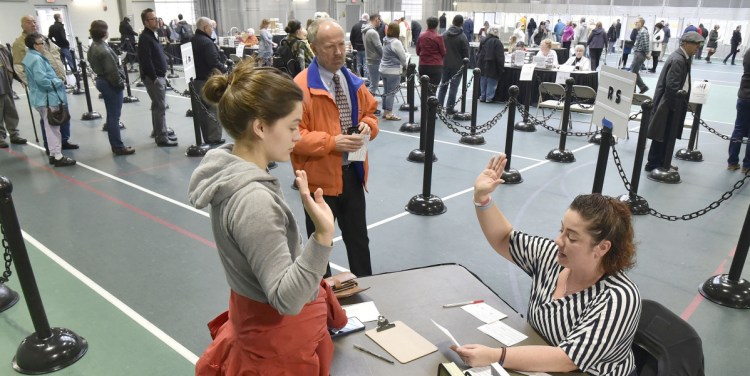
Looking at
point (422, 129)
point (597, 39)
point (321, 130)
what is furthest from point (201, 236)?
point (597, 39)

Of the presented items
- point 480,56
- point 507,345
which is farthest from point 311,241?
point 480,56

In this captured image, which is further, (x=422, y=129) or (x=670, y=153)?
(x=422, y=129)

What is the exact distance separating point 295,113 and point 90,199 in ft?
17.8

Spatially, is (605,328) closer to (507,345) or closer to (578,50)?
(507,345)

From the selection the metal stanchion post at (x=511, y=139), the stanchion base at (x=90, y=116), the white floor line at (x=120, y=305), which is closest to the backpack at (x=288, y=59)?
the metal stanchion post at (x=511, y=139)

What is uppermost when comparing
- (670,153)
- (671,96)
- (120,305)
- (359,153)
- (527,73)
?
(359,153)

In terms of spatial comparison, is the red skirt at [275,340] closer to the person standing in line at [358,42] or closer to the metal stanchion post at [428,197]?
the metal stanchion post at [428,197]

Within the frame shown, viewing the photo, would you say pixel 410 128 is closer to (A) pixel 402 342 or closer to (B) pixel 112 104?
(B) pixel 112 104

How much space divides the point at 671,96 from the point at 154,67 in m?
7.17

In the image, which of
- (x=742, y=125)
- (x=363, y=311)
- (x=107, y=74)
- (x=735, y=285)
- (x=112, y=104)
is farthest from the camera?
(x=112, y=104)

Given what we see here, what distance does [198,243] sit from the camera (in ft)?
16.0

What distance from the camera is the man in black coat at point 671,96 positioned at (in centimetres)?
630

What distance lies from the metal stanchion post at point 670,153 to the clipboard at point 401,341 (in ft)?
Result: 19.0

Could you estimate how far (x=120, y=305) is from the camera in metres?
3.87
